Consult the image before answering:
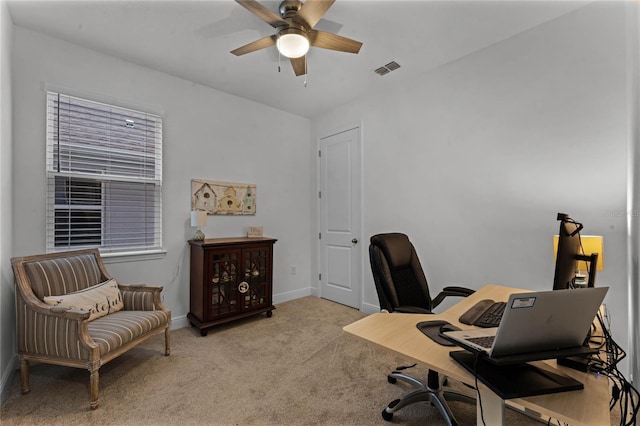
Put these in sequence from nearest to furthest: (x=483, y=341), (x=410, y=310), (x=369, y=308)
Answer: (x=483, y=341)
(x=410, y=310)
(x=369, y=308)

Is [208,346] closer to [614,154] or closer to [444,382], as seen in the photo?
[444,382]

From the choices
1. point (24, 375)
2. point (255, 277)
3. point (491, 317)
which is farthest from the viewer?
point (255, 277)

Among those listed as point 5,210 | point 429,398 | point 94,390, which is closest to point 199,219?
point 5,210

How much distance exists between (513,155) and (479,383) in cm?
226

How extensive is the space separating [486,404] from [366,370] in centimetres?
155

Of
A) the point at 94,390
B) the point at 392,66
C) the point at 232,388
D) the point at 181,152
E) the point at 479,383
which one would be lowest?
the point at 232,388

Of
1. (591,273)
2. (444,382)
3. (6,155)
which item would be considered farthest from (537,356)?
(6,155)

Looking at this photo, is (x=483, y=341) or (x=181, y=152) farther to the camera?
(x=181, y=152)

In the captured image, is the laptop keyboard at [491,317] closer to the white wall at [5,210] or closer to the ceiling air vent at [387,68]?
the ceiling air vent at [387,68]

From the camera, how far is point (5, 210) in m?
2.11

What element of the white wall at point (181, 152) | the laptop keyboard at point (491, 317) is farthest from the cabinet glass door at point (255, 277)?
the laptop keyboard at point (491, 317)

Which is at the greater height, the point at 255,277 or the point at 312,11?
the point at 312,11

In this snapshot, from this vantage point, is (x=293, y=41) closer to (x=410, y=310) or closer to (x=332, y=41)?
(x=332, y=41)

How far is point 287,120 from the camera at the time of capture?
436 cm
